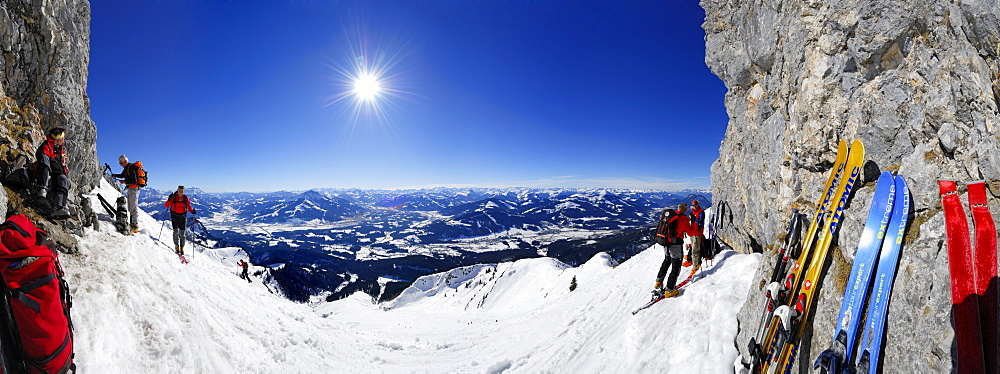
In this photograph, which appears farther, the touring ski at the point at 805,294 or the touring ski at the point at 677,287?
the touring ski at the point at 677,287

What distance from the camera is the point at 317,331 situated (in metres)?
14.0

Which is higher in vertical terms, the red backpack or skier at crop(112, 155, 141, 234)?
skier at crop(112, 155, 141, 234)

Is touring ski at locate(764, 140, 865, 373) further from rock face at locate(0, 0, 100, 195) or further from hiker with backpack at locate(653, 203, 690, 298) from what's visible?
rock face at locate(0, 0, 100, 195)

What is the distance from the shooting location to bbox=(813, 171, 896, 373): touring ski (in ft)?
16.0

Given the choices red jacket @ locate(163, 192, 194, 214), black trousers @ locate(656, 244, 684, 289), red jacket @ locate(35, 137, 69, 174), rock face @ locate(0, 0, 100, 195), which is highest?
rock face @ locate(0, 0, 100, 195)

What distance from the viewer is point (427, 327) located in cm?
2056

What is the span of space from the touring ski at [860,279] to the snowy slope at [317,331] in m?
2.96

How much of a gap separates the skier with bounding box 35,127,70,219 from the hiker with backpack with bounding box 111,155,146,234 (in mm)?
3981

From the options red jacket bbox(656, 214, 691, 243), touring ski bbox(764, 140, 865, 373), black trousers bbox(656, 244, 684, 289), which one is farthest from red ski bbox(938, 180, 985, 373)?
black trousers bbox(656, 244, 684, 289)

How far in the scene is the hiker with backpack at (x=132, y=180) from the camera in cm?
1403

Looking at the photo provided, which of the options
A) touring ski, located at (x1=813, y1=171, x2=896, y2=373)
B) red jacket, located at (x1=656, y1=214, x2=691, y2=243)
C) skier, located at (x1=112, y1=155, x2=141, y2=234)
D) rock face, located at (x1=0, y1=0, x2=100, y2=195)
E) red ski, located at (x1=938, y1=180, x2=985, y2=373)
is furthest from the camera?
skier, located at (x1=112, y1=155, x2=141, y2=234)

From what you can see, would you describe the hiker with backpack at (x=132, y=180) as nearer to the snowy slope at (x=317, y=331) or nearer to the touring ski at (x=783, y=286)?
the snowy slope at (x=317, y=331)

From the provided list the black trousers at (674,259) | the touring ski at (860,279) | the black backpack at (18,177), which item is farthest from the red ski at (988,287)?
the black backpack at (18,177)

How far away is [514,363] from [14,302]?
447 inches
